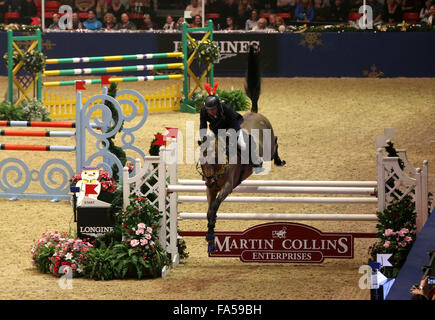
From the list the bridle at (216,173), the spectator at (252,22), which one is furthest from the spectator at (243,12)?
the bridle at (216,173)

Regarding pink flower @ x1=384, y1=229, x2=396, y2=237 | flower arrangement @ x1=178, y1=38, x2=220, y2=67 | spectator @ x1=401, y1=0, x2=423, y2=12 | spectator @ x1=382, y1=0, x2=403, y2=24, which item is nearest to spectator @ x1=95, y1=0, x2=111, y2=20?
flower arrangement @ x1=178, y1=38, x2=220, y2=67

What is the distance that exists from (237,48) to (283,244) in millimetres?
13928

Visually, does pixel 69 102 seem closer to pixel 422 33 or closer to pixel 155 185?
pixel 422 33

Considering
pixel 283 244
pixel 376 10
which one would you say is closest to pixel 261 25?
pixel 376 10

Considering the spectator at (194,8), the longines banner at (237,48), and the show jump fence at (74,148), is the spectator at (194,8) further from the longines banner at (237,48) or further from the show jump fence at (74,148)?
the show jump fence at (74,148)

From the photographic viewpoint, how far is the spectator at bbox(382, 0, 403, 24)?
2245 centimetres

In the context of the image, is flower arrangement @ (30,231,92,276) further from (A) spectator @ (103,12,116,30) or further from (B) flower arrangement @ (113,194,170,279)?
(A) spectator @ (103,12,116,30)

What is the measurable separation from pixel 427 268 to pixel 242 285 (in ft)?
6.33

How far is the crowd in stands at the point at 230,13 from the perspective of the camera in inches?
886

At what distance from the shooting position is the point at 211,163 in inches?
316

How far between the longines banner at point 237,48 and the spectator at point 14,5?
153 inches

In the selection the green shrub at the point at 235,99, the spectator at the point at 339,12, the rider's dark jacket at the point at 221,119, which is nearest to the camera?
the rider's dark jacket at the point at 221,119

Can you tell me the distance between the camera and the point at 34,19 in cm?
2330
